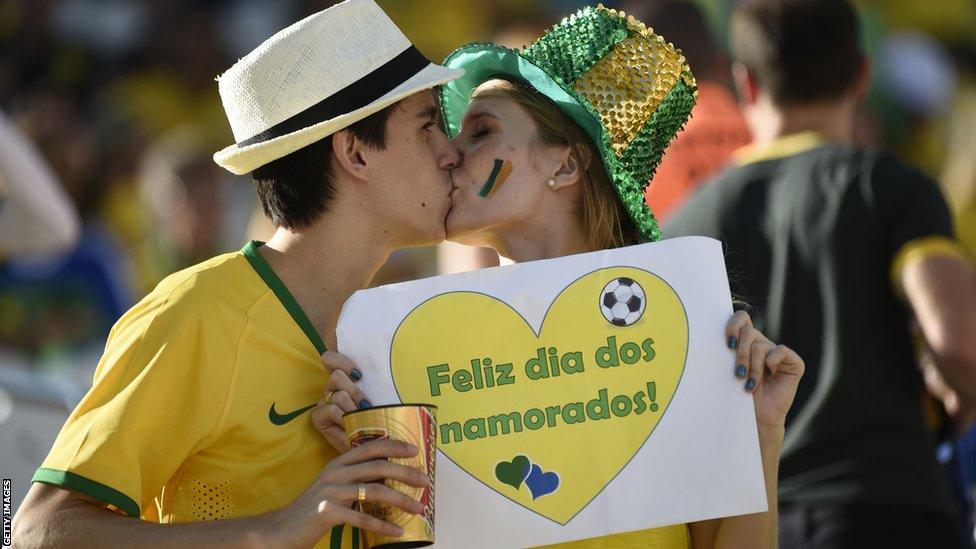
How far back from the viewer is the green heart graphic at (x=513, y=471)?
2.70m

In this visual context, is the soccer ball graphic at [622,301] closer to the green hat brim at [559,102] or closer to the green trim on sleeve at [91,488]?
the green hat brim at [559,102]

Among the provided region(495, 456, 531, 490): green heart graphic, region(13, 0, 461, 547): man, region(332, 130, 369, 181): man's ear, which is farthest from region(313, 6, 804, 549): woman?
region(495, 456, 531, 490): green heart graphic

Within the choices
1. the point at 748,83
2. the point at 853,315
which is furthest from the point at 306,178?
the point at 748,83

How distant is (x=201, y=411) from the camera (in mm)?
2650

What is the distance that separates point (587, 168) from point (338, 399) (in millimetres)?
956

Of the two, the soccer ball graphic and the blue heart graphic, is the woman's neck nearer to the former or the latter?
the soccer ball graphic

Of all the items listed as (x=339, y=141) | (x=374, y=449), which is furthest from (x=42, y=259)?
(x=374, y=449)

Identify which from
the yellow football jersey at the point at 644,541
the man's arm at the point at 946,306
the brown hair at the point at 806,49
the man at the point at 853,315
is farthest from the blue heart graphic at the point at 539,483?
the brown hair at the point at 806,49

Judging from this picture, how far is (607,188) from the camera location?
3246 millimetres

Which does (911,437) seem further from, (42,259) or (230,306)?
(42,259)

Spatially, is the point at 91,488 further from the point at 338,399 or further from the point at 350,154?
the point at 350,154

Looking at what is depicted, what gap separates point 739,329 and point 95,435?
4.10 ft

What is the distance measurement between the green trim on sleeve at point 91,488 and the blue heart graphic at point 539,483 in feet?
2.46

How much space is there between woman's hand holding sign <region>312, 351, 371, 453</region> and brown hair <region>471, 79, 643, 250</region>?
2.59 ft
